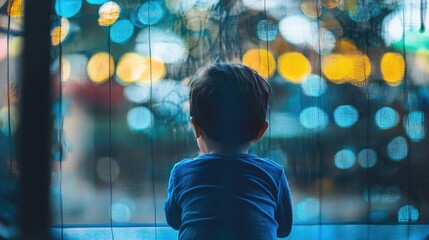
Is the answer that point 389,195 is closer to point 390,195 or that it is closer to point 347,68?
point 390,195

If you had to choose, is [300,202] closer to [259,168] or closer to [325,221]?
[325,221]

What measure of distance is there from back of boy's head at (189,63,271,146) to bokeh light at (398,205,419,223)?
0.80 meters

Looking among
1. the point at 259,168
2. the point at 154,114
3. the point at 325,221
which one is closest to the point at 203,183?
the point at 259,168

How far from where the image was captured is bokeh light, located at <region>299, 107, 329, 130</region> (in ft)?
5.73

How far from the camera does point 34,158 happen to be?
553 mm

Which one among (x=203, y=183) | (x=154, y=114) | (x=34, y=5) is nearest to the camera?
(x=34, y=5)

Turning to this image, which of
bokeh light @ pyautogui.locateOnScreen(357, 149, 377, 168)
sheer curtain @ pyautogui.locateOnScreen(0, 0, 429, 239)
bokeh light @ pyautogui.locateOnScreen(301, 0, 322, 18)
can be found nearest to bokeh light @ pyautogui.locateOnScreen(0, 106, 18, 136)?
sheer curtain @ pyautogui.locateOnScreen(0, 0, 429, 239)

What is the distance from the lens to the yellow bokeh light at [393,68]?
1.75m

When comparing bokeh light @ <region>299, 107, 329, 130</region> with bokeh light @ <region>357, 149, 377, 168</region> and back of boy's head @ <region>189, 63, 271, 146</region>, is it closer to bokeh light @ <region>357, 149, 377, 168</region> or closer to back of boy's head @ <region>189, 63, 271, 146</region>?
bokeh light @ <region>357, 149, 377, 168</region>

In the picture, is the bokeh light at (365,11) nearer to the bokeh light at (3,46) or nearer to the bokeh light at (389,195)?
the bokeh light at (389,195)

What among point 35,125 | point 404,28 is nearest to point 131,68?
point 404,28

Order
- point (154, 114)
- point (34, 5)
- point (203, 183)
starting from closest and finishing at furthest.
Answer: point (34, 5) → point (203, 183) → point (154, 114)

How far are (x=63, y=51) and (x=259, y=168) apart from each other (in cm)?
86

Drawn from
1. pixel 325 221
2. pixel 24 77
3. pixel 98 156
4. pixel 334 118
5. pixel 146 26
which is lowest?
pixel 325 221
